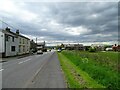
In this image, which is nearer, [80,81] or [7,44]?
[80,81]

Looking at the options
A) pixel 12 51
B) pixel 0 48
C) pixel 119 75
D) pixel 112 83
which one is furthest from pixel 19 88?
pixel 12 51

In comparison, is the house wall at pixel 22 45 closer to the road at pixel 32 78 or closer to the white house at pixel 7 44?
the white house at pixel 7 44

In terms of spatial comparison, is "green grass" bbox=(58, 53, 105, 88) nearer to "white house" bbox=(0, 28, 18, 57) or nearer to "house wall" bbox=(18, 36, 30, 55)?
"white house" bbox=(0, 28, 18, 57)

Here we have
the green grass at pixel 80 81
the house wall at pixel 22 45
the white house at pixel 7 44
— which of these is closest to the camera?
the green grass at pixel 80 81

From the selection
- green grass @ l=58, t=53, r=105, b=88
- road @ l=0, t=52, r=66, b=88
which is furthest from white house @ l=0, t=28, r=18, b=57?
green grass @ l=58, t=53, r=105, b=88

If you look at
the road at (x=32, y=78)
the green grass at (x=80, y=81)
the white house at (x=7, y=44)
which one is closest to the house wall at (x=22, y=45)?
the white house at (x=7, y=44)

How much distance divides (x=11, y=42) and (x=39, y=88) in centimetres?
5101

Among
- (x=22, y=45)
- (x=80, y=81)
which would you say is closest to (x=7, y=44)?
(x=22, y=45)

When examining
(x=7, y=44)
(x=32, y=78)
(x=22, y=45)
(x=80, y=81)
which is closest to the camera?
(x=80, y=81)

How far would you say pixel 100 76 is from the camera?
513 inches

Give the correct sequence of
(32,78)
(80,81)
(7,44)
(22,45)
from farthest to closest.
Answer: (22,45), (7,44), (32,78), (80,81)

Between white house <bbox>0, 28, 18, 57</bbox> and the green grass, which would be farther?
white house <bbox>0, 28, 18, 57</bbox>

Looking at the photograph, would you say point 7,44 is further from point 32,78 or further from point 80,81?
point 80,81

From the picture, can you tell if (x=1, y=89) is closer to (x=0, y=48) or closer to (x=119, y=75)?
(x=119, y=75)
